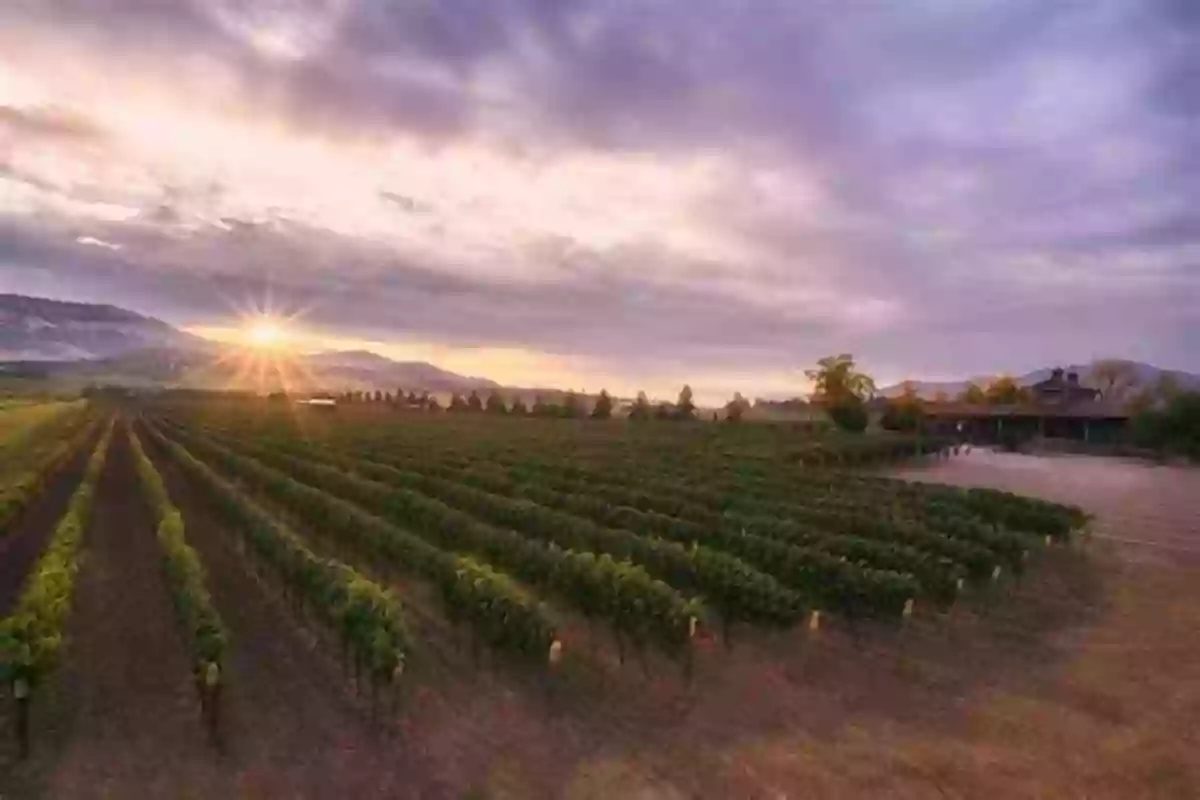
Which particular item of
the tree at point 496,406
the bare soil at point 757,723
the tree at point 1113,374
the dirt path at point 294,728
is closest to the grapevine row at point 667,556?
the bare soil at point 757,723

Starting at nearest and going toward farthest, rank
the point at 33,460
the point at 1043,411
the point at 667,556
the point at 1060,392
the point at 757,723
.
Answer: the point at 757,723 → the point at 667,556 → the point at 33,460 → the point at 1043,411 → the point at 1060,392

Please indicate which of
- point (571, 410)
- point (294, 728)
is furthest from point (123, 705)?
point (571, 410)

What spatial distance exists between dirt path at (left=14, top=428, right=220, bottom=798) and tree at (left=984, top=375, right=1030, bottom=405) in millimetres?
98346

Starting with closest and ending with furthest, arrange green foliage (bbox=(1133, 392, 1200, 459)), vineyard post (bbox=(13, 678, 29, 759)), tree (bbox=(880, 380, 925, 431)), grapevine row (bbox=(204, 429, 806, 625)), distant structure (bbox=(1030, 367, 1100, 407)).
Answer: vineyard post (bbox=(13, 678, 29, 759)) < grapevine row (bbox=(204, 429, 806, 625)) < green foliage (bbox=(1133, 392, 1200, 459)) < tree (bbox=(880, 380, 925, 431)) < distant structure (bbox=(1030, 367, 1100, 407))

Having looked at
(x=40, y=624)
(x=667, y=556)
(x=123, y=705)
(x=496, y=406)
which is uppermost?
(x=496, y=406)

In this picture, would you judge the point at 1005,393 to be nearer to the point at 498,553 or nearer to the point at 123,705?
the point at 498,553

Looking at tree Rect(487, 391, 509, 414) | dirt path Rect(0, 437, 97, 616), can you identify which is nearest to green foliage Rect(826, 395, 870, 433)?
tree Rect(487, 391, 509, 414)

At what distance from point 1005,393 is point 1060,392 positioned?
5.88 m

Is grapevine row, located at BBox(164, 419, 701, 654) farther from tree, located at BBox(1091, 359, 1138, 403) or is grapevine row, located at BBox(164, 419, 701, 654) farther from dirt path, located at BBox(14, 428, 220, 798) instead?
tree, located at BBox(1091, 359, 1138, 403)

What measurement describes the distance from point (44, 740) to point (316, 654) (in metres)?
4.15

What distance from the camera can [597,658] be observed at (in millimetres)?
14195

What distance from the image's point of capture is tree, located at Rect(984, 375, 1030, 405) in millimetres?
99625

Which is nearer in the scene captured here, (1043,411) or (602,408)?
(1043,411)

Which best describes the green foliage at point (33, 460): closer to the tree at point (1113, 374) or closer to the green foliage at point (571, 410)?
the green foliage at point (571, 410)
